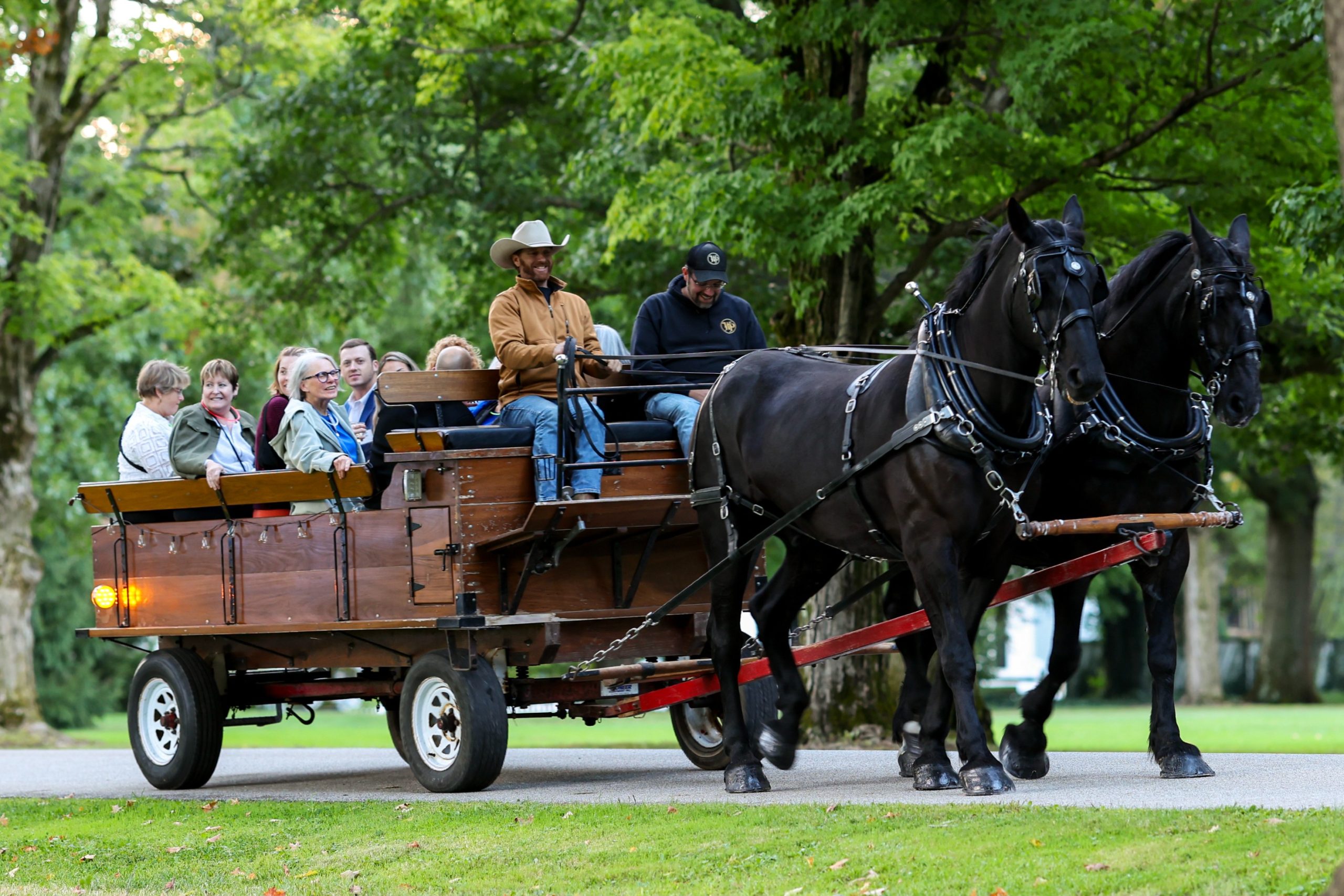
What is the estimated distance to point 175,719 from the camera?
11.0 meters

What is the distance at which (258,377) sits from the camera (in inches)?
1060

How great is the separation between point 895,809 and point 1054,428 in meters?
2.13

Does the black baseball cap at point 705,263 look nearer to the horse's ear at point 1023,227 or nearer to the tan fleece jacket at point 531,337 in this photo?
the tan fleece jacket at point 531,337

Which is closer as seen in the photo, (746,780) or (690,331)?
(746,780)

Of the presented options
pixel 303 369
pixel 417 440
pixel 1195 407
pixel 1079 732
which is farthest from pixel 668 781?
pixel 1079 732

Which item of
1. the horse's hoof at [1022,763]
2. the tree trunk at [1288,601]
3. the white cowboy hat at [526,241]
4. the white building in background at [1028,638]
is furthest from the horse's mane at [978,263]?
the white building in background at [1028,638]

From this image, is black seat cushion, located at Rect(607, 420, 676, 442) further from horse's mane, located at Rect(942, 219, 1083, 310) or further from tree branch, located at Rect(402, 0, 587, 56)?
tree branch, located at Rect(402, 0, 587, 56)

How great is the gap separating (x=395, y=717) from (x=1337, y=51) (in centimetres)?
837

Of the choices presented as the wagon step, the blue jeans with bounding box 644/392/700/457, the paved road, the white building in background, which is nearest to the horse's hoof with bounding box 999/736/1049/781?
the paved road

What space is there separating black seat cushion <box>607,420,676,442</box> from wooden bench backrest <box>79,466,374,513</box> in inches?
57.4

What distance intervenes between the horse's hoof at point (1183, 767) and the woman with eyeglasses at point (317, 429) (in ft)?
15.3

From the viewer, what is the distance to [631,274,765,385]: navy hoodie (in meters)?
10.1

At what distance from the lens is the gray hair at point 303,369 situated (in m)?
10.2

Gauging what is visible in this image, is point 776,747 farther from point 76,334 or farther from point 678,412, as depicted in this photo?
point 76,334
